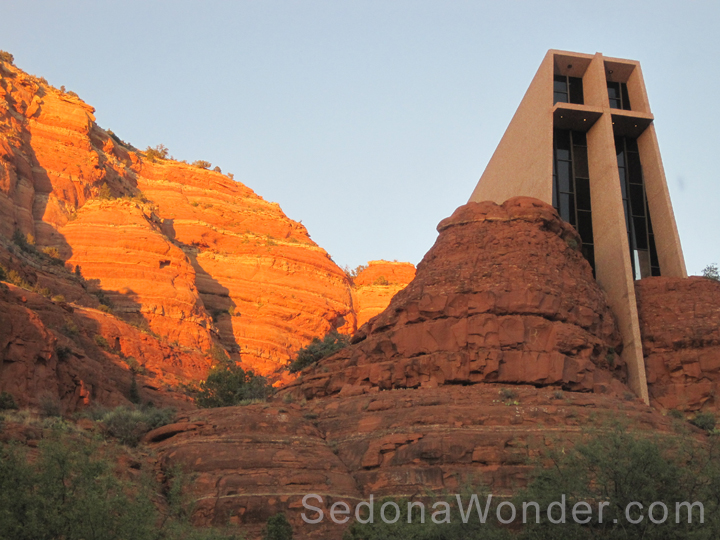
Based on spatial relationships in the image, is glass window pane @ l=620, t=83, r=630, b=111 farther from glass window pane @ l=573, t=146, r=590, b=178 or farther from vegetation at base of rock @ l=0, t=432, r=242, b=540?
vegetation at base of rock @ l=0, t=432, r=242, b=540

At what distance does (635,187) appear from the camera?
44.7 meters

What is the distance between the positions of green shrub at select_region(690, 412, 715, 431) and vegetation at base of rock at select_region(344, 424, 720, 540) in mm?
9677

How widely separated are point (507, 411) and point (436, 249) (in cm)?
1130

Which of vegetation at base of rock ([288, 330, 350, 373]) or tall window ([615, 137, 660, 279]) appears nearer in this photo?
vegetation at base of rock ([288, 330, 350, 373])

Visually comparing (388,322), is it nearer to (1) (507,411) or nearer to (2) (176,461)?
(1) (507,411)

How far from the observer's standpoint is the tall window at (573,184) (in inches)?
1690

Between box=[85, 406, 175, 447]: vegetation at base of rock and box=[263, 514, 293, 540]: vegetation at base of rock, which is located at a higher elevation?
box=[85, 406, 175, 447]: vegetation at base of rock

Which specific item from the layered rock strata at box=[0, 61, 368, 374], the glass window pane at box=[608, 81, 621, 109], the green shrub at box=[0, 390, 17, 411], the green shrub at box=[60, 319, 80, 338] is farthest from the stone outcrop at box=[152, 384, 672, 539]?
the glass window pane at box=[608, 81, 621, 109]

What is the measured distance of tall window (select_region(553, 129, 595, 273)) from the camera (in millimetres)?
42938

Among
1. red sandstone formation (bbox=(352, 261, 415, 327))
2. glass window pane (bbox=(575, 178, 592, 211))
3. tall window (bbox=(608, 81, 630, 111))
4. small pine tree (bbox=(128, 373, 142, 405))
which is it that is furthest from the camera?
red sandstone formation (bbox=(352, 261, 415, 327))

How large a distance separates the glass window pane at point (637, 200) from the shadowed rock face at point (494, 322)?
8005 mm

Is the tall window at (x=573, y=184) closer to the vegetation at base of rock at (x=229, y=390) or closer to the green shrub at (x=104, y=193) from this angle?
the vegetation at base of rock at (x=229, y=390)

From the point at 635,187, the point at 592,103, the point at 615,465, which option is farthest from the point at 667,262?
the point at 615,465

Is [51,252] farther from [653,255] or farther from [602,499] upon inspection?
[602,499]
